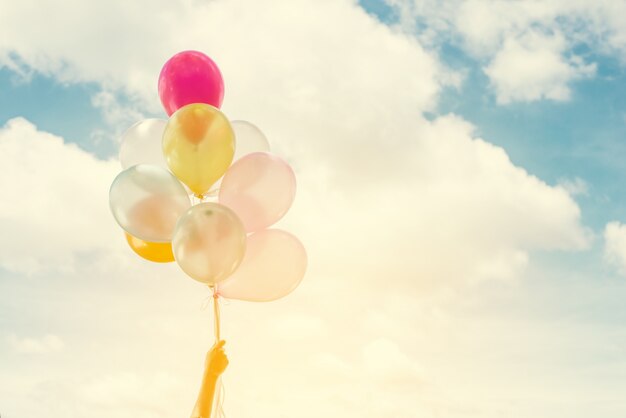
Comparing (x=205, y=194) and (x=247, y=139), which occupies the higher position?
(x=247, y=139)

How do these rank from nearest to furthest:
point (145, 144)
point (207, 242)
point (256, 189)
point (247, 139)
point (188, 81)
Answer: point (207, 242) < point (256, 189) < point (188, 81) < point (145, 144) < point (247, 139)

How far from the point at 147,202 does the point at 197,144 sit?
63 centimetres

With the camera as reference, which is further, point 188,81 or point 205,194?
point 188,81

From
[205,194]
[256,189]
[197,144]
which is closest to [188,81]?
[197,144]

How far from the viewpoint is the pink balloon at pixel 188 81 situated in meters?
6.11

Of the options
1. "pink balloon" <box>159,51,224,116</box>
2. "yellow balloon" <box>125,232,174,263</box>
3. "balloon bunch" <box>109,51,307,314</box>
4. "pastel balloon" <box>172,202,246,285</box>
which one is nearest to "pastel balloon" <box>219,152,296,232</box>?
"balloon bunch" <box>109,51,307,314</box>

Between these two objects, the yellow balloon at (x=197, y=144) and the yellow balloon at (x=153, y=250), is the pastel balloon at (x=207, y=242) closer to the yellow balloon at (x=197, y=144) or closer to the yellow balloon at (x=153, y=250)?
the yellow balloon at (x=197, y=144)

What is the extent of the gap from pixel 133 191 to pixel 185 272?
32.3 inches

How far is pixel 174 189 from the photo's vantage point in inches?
219

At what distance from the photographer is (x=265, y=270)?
580cm

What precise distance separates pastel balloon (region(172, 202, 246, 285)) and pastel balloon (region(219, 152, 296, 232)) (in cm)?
40

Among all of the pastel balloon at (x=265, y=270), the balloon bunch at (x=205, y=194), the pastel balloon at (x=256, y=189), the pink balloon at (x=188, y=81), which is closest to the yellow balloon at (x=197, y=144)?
the balloon bunch at (x=205, y=194)

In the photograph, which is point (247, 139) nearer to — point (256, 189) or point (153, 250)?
point (256, 189)

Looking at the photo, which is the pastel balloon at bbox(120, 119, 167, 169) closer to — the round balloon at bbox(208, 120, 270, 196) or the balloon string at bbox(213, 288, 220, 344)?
the round balloon at bbox(208, 120, 270, 196)
